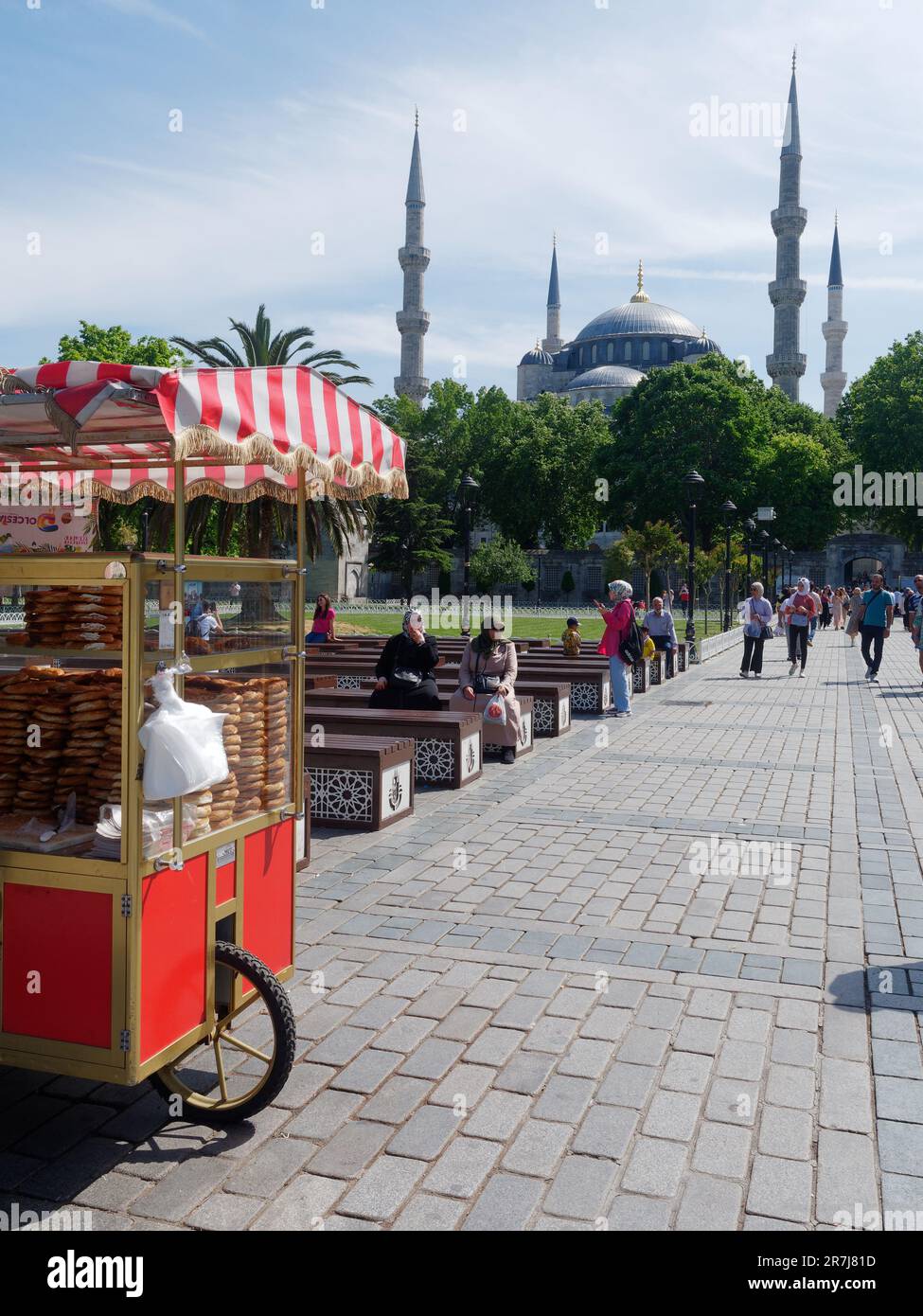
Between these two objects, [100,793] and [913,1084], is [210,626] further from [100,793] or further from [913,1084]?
[913,1084]

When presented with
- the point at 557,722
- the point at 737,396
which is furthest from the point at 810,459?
the point at 557,722

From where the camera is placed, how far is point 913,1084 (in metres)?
4.15

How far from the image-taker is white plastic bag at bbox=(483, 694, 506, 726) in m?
11.2

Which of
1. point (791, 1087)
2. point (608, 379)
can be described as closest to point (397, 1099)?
point (791, 1087)

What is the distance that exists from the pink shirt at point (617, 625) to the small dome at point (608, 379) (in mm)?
100056

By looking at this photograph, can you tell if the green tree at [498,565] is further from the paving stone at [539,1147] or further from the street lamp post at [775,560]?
the paving stone at [539,1147]

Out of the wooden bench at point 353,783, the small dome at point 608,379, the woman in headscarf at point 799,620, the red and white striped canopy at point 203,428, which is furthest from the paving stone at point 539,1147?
the small dome at point 608,379

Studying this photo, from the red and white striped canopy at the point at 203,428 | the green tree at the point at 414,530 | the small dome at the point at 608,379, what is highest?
the small dome at the point at 608,379

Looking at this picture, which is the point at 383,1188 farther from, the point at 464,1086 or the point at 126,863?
the point at 126,863

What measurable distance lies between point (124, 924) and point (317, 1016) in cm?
155

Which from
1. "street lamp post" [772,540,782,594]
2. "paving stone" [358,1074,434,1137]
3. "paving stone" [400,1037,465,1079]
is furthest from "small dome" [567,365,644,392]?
"paving stone" [358,1074,434,1137]

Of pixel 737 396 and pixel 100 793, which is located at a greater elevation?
pixel 737 396

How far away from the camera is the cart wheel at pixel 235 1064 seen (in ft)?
12.3

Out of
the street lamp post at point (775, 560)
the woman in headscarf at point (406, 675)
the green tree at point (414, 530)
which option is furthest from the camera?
the green tree at point (414, 530)
